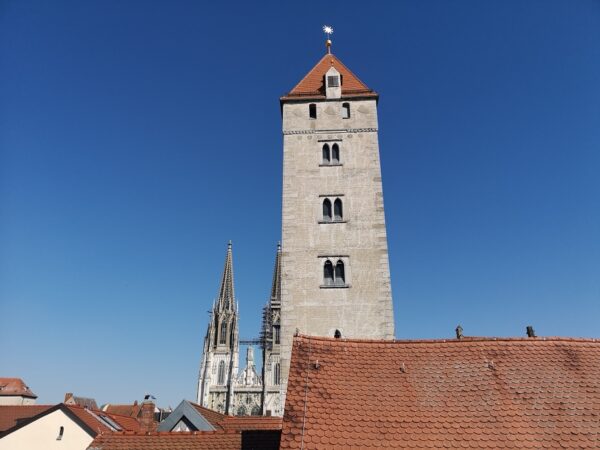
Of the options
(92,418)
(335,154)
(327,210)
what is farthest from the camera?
(92,418)

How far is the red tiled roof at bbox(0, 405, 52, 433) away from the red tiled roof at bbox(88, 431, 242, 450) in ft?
54.9

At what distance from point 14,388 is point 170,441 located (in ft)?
239

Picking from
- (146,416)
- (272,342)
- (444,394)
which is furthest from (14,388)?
(444,394)

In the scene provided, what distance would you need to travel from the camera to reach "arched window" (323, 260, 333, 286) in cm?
1742

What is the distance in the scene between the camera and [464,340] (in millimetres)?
10547

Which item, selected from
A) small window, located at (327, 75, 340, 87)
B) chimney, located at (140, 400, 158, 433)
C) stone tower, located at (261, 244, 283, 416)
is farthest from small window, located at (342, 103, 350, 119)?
stone tower, located at (261, 244, 283, 416)

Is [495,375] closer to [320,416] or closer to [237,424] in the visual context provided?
[320,416]

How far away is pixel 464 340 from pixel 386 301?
6376 millimetres

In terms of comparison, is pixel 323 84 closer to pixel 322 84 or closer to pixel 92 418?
pixel 322 84

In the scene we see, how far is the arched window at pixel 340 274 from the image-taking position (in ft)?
57.0

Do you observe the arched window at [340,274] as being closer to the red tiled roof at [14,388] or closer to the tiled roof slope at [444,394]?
the tiled roof slope at [444,394]

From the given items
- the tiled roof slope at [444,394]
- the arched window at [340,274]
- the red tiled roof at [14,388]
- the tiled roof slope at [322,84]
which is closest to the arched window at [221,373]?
the red tiled roof at [14,388]

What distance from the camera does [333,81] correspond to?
2106 cm

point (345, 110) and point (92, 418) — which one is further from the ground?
point (345, 110)
